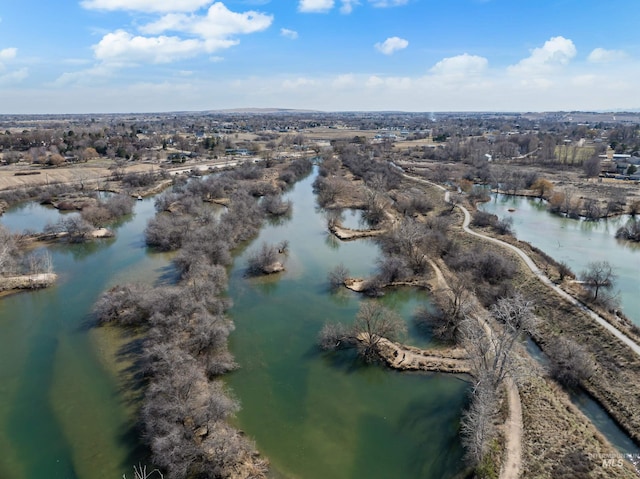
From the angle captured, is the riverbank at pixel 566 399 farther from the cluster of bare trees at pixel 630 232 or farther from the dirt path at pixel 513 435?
the cluster of bare trees at pixel 630 232

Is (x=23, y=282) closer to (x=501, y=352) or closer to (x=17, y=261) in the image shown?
(x=17, y=261)

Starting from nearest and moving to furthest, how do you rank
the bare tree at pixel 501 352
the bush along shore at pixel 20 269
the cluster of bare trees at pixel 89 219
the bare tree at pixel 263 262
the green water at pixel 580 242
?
the bare tree at pixel 501 352 < the bush along shore at pixel 20 269 < the green water at pixel 580 242 < the bare tree at pixel 263 262 < the cluster of bare trees at pixel 89 219

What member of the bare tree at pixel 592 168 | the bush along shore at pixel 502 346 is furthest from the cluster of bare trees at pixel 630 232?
the bare tree at pixel 592 168

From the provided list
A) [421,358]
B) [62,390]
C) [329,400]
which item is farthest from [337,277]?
[62,390]

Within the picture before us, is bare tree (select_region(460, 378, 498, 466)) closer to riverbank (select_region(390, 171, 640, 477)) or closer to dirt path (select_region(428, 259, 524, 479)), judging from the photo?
dirt path (select_region(428, 259, 524, 479))

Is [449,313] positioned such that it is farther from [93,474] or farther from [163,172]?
[163,172]

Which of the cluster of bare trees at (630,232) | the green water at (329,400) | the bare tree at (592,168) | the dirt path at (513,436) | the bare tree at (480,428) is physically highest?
the bare tree at (592,168)

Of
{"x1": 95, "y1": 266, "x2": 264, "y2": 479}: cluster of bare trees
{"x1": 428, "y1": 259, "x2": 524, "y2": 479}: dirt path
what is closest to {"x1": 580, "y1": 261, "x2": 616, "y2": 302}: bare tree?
{"x1": 428, "y1": 259, "x2": 524, "y2": 479}: dirt path
